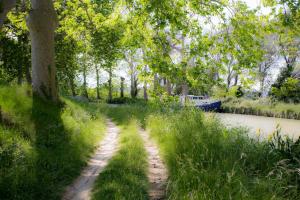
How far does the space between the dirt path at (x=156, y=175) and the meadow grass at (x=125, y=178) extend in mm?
141

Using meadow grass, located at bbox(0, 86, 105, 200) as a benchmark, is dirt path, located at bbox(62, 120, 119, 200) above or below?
below

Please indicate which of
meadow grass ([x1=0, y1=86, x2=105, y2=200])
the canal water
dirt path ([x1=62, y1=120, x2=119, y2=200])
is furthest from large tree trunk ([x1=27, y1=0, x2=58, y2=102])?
the canal water

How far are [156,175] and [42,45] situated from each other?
5.76m

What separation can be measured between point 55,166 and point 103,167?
3.97 ft

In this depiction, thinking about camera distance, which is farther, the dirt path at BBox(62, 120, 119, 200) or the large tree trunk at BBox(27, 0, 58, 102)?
the large tree trunk at BBox(27, 0, 58, 102)

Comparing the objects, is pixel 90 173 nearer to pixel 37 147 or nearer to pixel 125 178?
pixel 125 178

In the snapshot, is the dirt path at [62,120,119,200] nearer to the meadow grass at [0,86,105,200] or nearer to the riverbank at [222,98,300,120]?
the meadow grass at [0,86,105,200]

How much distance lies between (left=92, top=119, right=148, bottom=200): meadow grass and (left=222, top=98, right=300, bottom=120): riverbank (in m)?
19.2

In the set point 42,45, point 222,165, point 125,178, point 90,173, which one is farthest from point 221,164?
point 42,45

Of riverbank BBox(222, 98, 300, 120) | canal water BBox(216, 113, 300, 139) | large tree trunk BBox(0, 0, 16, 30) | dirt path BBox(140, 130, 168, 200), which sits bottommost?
dirt path BBox(140, 130, 168, 200)

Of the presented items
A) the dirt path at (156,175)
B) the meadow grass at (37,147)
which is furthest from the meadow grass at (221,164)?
the meadow grass at (37,147)

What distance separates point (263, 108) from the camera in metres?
26.5

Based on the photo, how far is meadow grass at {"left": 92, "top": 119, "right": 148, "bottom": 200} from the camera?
16.3ft

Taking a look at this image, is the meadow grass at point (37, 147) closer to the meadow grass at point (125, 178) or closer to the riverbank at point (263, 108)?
the meadow grass at point (125, 178)
